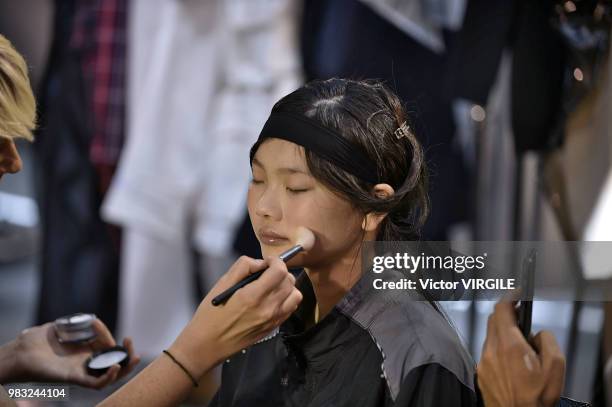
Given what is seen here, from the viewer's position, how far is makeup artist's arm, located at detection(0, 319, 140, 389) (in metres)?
1.20

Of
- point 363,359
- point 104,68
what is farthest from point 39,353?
A: point 104,68

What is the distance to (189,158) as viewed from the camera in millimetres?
2375

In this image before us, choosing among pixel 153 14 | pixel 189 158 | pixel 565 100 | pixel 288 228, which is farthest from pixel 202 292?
pixel 288 228

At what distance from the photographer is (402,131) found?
1.07 m

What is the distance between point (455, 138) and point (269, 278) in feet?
4.37

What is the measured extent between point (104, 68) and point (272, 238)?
5.04ft

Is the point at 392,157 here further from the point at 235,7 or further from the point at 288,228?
the point at 235,7

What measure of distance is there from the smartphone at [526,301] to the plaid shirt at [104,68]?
5.39ft

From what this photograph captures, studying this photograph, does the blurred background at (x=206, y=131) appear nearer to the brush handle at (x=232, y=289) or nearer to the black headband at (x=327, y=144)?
the black headband at (x=327, y=144)

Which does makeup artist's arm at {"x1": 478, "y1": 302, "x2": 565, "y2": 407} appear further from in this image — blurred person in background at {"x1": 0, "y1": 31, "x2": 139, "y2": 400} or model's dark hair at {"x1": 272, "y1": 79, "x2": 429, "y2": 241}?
blurred person in background at {"x1": 0, "y1": 31, "x2": 139, "y2": 400}

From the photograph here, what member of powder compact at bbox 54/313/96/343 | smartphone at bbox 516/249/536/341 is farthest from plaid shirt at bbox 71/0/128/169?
smartphone at bbox 516/249/536/341

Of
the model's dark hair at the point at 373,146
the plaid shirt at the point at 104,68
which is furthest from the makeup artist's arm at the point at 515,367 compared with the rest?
the plaid shirt at the point at 104,68

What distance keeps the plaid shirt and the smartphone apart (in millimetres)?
1643

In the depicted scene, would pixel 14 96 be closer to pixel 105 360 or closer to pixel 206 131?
pixel 105 360
